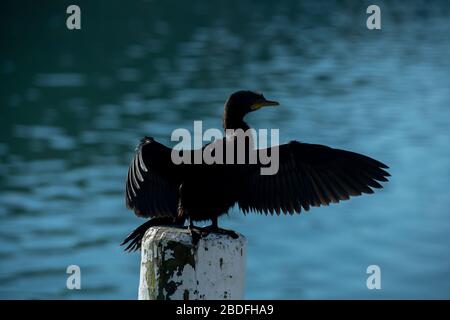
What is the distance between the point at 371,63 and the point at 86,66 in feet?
24.6

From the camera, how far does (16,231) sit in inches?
484

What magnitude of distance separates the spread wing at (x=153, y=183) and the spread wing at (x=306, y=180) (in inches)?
15.7

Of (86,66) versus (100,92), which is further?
(86,66)

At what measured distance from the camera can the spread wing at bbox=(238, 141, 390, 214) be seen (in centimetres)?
497

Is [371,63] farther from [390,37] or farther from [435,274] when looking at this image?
[435,274]

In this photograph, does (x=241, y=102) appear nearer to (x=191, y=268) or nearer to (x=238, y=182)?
(x=238, y=182)

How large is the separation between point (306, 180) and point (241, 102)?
0.58m

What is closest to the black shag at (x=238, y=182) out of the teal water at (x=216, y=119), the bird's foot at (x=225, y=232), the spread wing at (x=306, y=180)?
the spread wing at (x=306, y=180)

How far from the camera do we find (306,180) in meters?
5.05

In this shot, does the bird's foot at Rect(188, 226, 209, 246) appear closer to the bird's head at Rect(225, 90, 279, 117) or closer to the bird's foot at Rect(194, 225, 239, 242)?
the bird's foot at Rect(194, 225, 239, 242)

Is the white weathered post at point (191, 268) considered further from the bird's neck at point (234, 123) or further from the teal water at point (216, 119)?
the teal water at point (216, 119)

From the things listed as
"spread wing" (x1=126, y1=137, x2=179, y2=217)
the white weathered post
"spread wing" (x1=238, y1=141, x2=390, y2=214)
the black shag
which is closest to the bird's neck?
the black shag

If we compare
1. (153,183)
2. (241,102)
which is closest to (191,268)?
(153,183)

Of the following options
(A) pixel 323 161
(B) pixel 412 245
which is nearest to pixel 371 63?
(B) pixel 412 245
